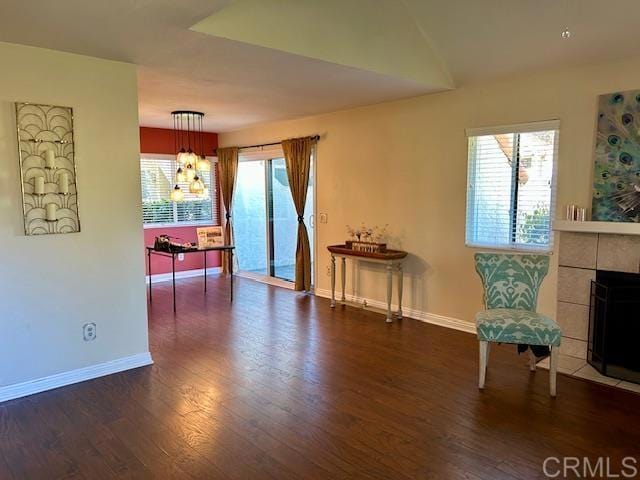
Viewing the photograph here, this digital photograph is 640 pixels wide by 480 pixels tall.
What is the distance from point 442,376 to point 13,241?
325 centimetres

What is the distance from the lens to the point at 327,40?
11.3 ft

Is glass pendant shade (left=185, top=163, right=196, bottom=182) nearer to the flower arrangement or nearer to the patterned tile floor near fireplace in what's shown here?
the flower arrangement

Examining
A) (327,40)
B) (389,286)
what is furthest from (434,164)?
(327,40)

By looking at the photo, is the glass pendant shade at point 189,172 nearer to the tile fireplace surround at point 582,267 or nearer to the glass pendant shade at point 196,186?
the glass pendant shade at point 196,186

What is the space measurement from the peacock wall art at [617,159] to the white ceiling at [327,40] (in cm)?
38

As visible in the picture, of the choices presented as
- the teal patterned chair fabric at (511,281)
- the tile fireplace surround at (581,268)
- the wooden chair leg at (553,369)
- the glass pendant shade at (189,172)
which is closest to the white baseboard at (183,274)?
the glass pendant shade at (189,172)

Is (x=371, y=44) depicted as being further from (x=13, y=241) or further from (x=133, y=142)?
(x=13, y=241)

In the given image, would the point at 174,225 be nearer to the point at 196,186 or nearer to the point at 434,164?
the point at 196,186

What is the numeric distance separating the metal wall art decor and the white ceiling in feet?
1.57

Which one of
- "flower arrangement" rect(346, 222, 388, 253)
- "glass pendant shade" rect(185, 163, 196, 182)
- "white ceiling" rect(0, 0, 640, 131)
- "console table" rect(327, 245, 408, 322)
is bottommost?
"console table" rect(327, 245, 408, 322)

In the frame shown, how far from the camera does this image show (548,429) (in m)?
2.78

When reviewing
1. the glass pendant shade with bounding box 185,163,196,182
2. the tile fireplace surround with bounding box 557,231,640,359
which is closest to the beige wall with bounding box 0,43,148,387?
the glass pendant shade with bounding box 185,163,196,182

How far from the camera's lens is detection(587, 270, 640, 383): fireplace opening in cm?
346

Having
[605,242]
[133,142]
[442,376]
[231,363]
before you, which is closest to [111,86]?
[133,142]
